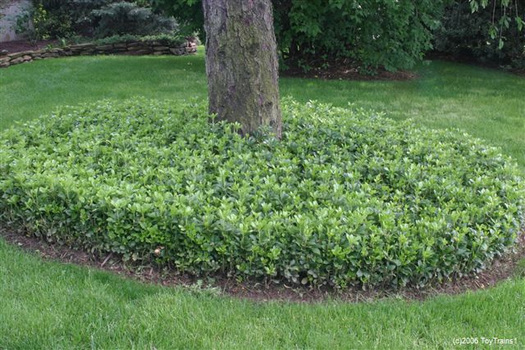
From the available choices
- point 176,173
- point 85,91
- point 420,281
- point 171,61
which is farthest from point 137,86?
point 420,281

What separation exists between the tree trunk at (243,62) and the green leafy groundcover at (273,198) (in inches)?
7.5

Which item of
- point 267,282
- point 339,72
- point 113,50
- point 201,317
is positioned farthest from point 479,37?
point 201,317

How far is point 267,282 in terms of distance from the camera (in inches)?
122

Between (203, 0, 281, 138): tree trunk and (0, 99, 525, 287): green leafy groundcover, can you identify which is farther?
(203, 0, 281, 138): tree trunk

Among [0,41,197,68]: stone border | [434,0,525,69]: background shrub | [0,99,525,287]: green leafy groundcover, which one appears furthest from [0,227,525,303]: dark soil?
[434,0,525,69]: background shrub

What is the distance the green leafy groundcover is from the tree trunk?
0.19m

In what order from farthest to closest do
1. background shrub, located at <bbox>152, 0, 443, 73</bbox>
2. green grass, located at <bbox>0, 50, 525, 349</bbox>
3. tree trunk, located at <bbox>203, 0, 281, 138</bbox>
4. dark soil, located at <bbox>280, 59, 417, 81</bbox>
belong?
dark soil, located at <bbox>280, 59, 417, 81</bbox> → background shrub, located at <bbox>152, 0, 443, 73</bbox> → tree trunk, located at <bbox>203, 0, 281, 138</bbox> → green grass, located at <bbox>0, 50, 525, 349</bbox>

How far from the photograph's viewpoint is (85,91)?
847 centimetres

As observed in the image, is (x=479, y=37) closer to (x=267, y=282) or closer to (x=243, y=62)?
(x=243, y=62)

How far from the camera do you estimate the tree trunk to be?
170 inches

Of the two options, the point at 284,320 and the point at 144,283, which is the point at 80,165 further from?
the point at 284,320

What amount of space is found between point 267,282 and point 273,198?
63 cm

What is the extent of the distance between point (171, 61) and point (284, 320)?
9939 millimetres

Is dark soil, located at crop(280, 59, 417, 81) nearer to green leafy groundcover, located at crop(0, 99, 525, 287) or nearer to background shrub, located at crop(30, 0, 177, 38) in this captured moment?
background shrub, located at crop(30, 0, 177, 38)
